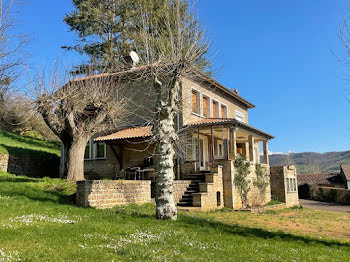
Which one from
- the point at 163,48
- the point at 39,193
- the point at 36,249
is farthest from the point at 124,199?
the point at 36,249

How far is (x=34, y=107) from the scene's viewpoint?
46.8 ft

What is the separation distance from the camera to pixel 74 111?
14.7 meters

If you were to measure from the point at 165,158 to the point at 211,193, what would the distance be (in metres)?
5.85

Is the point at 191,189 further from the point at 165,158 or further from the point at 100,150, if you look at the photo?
the point at 100,150

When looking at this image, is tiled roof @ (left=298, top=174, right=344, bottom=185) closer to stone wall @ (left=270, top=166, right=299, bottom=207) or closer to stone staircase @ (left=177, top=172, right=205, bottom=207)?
stone wall @ (left=270, top=166, right=299, bottom=207)

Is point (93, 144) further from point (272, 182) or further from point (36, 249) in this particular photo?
point (36, 249)

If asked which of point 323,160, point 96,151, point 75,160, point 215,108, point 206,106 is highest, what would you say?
point 323,160

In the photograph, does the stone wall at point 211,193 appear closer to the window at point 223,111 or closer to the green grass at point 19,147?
A: the window at point 223,111

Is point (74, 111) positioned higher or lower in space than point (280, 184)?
higher

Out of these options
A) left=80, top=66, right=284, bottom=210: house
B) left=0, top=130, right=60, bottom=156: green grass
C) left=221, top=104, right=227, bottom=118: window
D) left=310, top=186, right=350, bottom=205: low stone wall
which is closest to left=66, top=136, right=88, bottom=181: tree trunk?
left=80, top=66, right=284, bottom=210: house

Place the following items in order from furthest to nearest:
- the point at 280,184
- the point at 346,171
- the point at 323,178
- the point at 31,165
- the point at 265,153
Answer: the point at 323,178, the point at 346,171, the point at 265,153, the point at 280,184, the point at 31,165

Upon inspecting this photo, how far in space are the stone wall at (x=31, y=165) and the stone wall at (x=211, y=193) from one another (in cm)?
1196

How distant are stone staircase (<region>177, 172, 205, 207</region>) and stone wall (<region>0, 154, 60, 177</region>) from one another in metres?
10.7

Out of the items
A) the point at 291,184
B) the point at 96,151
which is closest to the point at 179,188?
the point at 96,151
